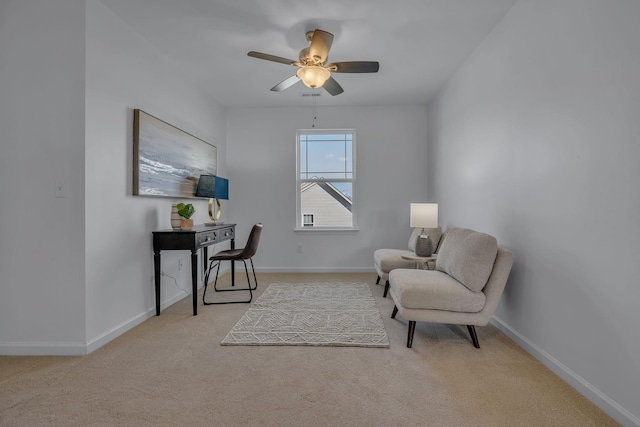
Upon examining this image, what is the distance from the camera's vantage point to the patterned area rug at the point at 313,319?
2.32 meters

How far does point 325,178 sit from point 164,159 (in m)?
2.44

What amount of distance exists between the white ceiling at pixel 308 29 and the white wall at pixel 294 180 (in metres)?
0.99

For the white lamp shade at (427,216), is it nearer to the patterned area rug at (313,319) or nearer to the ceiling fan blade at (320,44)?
the patterned area rug at (313,319)

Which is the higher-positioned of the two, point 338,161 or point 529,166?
point 338,161

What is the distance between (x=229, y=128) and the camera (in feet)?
16.0

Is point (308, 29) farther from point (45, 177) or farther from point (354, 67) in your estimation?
point (45, 177)

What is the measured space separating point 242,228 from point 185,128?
5.87 feet

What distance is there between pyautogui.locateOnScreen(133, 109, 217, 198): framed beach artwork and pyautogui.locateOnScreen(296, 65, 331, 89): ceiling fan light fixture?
4.65 feet

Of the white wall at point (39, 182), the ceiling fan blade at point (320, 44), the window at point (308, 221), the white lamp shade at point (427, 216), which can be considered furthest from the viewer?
the window at point (308, 221)

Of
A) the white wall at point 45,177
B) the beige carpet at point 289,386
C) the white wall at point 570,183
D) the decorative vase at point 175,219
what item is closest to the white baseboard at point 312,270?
the decorative vase at point 175,219

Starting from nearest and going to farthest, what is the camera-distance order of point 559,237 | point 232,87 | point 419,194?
1. point 559,237
2. point 232,87
3. point 419,194

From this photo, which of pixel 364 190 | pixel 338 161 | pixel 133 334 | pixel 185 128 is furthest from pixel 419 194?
pixel 133 334

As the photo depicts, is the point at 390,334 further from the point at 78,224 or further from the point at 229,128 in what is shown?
the point at 229,128

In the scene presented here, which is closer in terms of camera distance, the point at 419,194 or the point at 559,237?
the point at 559,237
